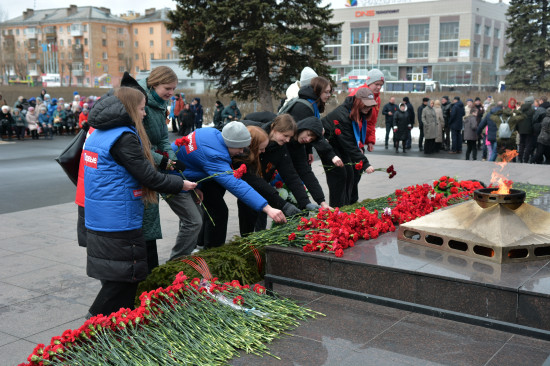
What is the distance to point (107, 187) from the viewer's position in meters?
3.39

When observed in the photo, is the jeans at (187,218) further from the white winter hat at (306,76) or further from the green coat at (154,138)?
the white winter hat at (306,76)

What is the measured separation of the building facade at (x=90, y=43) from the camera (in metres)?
85.1

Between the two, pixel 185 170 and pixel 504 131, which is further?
pixel 504 131

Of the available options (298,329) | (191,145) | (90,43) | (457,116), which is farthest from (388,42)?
(298,329)

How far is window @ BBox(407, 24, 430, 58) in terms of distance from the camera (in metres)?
74.4

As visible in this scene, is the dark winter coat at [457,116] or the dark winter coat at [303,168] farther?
the dark winter coat at [457,116]

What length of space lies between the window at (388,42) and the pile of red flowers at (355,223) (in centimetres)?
7438

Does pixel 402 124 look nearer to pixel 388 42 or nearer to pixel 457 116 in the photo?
pixel 457 116

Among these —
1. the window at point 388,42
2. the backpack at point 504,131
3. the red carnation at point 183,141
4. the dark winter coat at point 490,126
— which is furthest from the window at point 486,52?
the red carnation at point 183,141

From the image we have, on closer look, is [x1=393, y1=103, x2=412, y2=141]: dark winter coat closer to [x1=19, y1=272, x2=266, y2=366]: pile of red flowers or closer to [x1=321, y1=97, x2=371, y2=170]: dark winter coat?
[x1=321, y1=97, x2=371, y2=170]: dark winter coat

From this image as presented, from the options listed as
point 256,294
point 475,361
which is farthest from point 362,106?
point 475,361

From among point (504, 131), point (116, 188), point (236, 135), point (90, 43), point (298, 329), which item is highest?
point (90, 43)

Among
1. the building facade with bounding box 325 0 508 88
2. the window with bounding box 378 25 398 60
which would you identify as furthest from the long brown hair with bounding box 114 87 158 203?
the window with bounding box 378 25 398 60

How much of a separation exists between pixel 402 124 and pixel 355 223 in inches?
523
